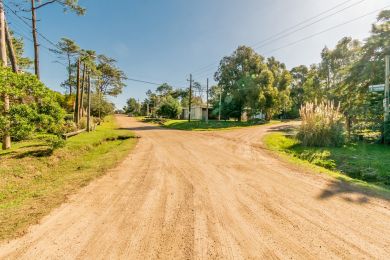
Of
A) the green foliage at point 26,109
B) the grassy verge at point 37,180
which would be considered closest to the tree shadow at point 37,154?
the grassy verge at point 37,180

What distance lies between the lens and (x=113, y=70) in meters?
51.6

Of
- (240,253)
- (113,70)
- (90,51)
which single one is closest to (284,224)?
(240,253)

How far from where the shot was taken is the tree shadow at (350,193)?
4605mm

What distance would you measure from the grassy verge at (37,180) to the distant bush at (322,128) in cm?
999

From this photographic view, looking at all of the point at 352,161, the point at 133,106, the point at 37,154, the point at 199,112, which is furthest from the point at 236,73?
the point at 133,106

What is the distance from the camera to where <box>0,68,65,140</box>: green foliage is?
22.3ft

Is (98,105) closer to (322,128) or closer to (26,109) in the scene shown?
(26,109)

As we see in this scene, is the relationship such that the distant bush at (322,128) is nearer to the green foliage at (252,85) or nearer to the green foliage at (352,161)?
the green foliage at (352,161)

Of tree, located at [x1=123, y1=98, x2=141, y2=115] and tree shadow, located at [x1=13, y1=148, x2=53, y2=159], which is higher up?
tree, located at [x1=123, y1=98, x2=141, y2=115]

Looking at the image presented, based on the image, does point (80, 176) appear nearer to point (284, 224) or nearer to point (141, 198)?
point (141, 198)

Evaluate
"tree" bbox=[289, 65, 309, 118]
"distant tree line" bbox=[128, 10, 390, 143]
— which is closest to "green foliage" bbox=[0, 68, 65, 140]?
"distant tree line" bbox=[128, 10, 390, 143]

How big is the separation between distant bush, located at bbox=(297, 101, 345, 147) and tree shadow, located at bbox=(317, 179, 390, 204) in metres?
6.50

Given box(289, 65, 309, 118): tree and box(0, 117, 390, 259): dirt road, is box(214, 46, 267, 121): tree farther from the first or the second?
box(0, 117, 390, 259): dirt road

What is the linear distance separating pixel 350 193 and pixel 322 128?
24.4 ft
